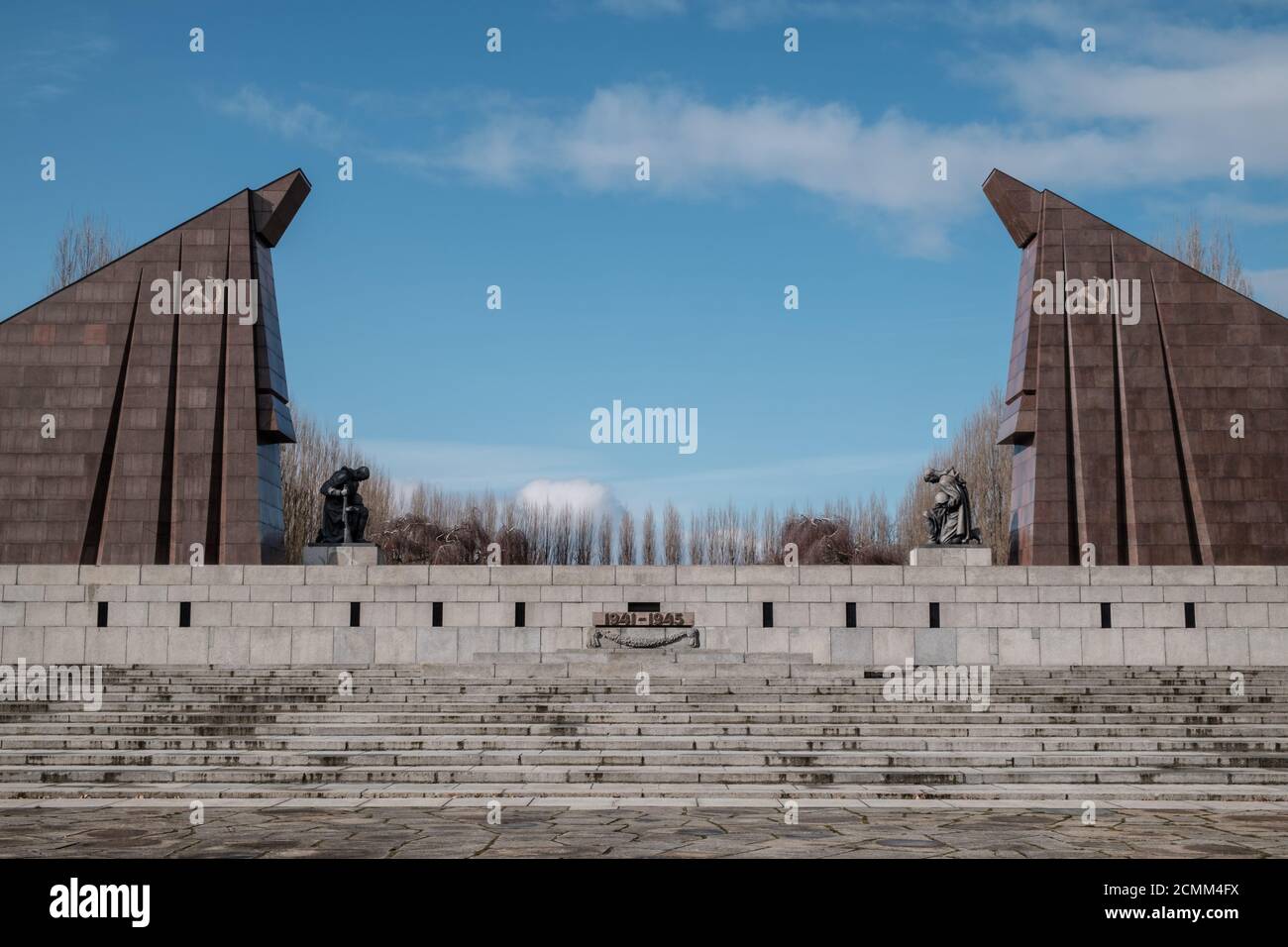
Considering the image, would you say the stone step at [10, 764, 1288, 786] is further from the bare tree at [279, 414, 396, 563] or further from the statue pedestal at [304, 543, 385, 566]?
the bare tree at [279, 414, 396, 563]

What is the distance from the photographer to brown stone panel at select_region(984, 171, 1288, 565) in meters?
25.9

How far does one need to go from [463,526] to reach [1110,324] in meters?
32.4

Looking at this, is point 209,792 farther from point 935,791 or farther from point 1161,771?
point 1161,771

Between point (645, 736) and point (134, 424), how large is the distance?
16657mm

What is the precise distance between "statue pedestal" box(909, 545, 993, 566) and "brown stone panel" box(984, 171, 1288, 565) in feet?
8.13

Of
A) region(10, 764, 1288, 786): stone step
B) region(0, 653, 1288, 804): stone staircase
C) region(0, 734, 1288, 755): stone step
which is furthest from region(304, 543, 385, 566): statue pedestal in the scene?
region(10, 764, 1288, 786): stone step

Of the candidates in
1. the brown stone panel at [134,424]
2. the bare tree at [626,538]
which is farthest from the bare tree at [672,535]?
the brown stone panel at [134,424]

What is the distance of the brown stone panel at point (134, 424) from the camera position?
2558 centimetres

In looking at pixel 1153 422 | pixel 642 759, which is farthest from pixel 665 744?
pixel 1153 422

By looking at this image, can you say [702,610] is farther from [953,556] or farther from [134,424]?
[134,424]

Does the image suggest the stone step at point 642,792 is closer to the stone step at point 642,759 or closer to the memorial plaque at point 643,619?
the stone step at point 642,759

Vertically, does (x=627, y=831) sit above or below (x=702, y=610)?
below

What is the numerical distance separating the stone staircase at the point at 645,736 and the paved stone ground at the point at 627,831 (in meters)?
0.92

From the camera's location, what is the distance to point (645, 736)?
48.1 feet
